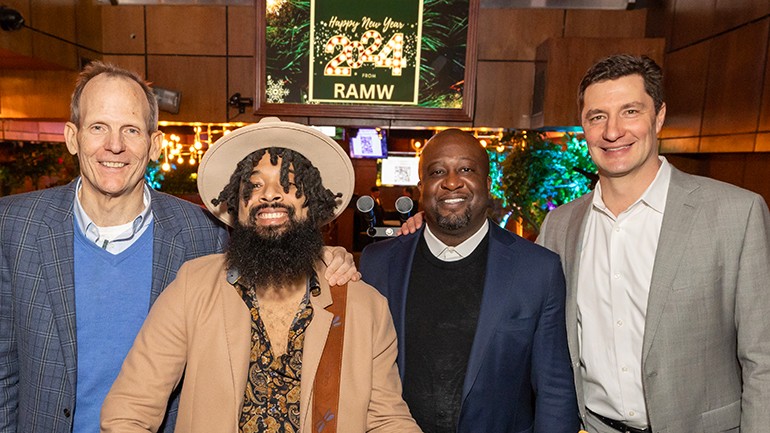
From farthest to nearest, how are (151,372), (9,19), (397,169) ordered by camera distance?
(397,169) < (9,19) < (151,372)

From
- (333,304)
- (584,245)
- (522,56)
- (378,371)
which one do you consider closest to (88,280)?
(333,304)

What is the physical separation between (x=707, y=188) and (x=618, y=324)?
21.8 inches

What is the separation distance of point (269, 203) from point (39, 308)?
80 cm

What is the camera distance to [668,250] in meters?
1.69

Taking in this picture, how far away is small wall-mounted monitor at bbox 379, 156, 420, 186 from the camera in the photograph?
9.77 metres

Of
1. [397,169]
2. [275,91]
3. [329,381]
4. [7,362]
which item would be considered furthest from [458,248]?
[397,169]

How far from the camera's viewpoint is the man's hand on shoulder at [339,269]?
5.38 feet

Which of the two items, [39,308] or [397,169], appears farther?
[397,169]

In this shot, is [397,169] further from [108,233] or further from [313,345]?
[313,345]

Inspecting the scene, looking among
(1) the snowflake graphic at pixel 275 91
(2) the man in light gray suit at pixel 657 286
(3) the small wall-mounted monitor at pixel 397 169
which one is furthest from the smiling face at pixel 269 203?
(3) the small wall-mounted monitor at pixel 397 169

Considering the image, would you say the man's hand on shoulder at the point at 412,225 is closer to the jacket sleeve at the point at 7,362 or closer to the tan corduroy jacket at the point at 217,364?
the tan corduroy jacket at the point at 217,364

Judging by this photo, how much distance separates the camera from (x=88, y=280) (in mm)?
1686

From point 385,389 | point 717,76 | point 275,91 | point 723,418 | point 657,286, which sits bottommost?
point 723,418

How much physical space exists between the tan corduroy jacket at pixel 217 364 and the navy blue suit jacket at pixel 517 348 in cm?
31
